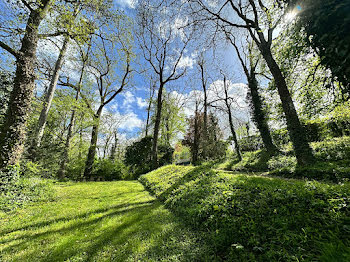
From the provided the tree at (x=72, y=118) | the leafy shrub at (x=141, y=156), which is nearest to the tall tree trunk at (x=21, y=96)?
the tree at (x=72, y=118)

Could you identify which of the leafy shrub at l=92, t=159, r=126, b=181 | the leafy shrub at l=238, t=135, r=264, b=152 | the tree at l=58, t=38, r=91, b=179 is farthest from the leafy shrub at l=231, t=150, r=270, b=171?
the tree at l=58, t=38, r=91, b=179

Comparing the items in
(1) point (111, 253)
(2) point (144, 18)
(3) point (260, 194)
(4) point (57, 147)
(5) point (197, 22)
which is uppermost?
(2) point (144, 18)

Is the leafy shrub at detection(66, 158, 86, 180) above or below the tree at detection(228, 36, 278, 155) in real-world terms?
below

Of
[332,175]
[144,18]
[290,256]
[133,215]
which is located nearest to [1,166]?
[133,215]

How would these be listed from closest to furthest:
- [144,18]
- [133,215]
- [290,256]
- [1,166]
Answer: [290,256] → [133,215] → [1,166] → [144,18]

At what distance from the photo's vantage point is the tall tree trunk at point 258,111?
11935mm

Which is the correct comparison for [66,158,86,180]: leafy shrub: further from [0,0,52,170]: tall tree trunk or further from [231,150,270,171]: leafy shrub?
[231,150,270,171]: leafy shrub

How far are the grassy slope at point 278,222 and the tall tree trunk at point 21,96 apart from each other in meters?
6.18

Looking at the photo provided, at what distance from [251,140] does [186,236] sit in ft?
54.2

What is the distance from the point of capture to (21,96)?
4949mm

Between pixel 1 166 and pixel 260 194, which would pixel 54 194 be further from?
pixel 260 194

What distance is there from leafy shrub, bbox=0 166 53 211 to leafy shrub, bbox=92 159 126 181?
25.8 feet

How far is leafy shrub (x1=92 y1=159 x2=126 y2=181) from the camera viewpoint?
12.8m

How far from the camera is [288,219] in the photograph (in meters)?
2.23
